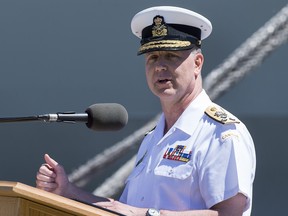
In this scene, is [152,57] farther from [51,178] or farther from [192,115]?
[51,178]

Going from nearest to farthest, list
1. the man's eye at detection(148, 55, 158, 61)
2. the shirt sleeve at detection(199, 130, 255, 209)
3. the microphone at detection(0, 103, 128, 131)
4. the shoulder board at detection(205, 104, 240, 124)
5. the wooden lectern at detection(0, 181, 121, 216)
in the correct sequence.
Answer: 1. the wooden lectern at detection(0, 181, 121, 216)
2. the microphone at detection(0, 103, 128, 131)
3. the shirt sleeve at detection(199, 130, 255, 209)
4. the shoulder board at detection(205, 104, 240, 124)
5. the man's eye at detection(148, 55, 158, 61)

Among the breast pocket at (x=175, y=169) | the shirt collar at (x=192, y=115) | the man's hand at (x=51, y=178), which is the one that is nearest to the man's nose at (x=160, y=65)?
the shirt collar at (x=192, y=115)

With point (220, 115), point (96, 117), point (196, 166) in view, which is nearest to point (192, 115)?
point (220, 115)

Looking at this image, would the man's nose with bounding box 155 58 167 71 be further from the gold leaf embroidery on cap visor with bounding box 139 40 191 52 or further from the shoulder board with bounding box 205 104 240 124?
the shoulder board with bounding box 205 104 240 124

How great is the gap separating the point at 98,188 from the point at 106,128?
4.97ft

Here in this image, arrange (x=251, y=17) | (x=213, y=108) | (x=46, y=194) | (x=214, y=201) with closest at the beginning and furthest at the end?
(x=46, y=194) → (x=214, y=201) → (x=213, y=108) → (x=251, y=17)

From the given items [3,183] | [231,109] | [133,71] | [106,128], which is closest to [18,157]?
[133,71]

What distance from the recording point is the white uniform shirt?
8.02 ft

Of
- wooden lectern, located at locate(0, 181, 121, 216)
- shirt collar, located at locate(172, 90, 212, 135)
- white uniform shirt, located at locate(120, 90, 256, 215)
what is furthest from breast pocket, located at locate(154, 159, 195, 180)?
wooden lectern, located at locate(0, 181, 121, 216)

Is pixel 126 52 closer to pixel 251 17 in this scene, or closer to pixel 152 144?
pixel 251 17

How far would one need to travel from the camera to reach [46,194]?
204 centimetres

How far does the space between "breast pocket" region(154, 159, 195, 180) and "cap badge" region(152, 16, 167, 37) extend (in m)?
0.38

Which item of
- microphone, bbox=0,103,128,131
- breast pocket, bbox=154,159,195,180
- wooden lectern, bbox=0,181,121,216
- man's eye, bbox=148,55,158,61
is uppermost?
man's eye, bbox=148,55,158,61

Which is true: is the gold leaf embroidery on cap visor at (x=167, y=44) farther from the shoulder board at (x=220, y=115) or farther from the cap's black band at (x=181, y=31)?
the shoulder board at (x=220, y=115)
